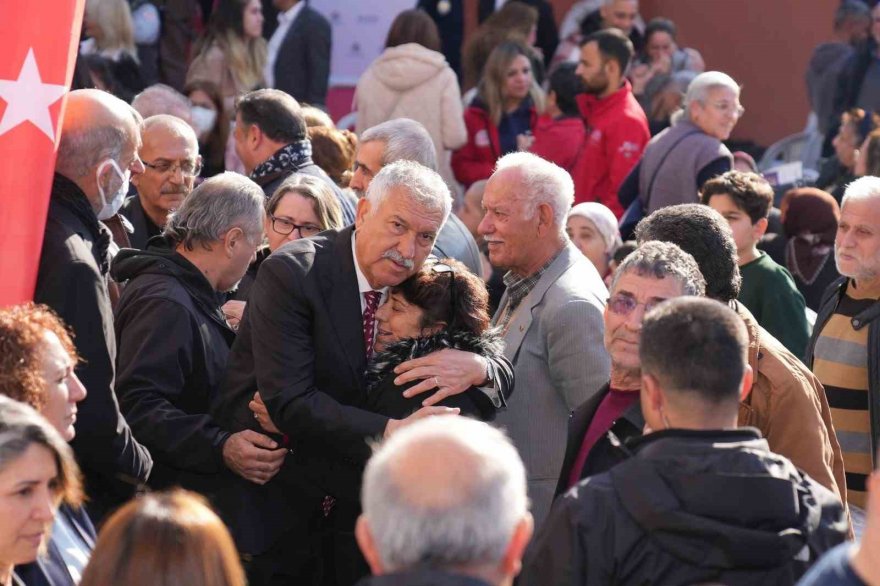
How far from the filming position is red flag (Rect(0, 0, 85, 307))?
4086 millimetres

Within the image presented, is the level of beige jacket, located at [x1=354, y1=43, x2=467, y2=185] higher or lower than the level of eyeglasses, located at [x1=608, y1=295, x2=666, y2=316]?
lower

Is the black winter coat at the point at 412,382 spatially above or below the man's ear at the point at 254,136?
below

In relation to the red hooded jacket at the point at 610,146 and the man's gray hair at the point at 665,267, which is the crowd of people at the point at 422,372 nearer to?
the man's gray hair at the point at 665,267

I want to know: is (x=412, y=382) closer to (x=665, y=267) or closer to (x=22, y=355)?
(x=665, y=267)

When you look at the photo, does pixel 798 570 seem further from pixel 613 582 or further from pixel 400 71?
pixel 400 71

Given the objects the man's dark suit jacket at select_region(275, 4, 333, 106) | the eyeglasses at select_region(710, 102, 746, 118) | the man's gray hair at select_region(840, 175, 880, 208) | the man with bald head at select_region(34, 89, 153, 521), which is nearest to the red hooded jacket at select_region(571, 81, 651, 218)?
the eyeglasses at select_region(710, 102, 746, 118)

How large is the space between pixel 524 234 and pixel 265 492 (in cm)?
131

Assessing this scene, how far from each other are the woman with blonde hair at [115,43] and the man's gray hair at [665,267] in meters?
5.72

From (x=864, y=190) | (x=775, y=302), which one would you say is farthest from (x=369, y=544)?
(x=775, y=302)

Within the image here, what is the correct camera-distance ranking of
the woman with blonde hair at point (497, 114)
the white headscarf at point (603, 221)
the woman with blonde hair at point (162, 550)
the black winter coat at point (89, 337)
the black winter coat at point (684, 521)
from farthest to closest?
the woman with blonde hair at point (497, 114)
the white headscarf at point (603, 221)
the black winter coat at point (89, 337)
the black winter coat at point (684, 521)
the woman with blonde hair at point (162, 550)

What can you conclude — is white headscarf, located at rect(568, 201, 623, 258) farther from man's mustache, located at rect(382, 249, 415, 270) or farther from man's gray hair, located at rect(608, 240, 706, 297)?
man's gray hair, located at rect(608, 240, 706, 297)

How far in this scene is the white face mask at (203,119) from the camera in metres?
8.61

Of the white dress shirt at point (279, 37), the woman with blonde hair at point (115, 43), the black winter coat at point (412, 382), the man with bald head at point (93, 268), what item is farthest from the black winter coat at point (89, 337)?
the white dress shirt at point (279, 37)

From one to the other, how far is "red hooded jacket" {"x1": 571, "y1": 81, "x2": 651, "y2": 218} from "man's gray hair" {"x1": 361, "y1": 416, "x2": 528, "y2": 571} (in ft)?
20.2
